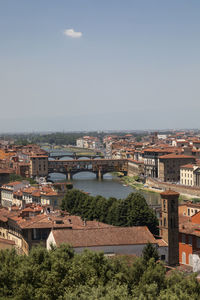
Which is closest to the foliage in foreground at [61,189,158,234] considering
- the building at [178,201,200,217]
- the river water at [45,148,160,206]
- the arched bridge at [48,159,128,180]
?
the building at [178,201,200,217]

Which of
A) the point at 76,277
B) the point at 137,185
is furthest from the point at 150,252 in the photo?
the point at 137,185

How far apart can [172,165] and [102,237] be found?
37606 millimetres

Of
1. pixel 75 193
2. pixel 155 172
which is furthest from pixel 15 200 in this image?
pixel 155 172

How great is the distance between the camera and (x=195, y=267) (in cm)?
1697

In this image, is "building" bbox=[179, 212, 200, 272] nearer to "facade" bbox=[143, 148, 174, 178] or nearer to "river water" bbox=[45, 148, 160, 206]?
"river water" bbox=[45, 148, 160, 206]

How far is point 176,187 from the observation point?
46.3 m

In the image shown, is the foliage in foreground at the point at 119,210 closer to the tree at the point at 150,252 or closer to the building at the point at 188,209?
the building at the point at 188,209

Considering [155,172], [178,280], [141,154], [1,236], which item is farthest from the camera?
[141,154]

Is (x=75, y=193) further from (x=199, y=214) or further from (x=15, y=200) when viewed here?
(x=199, y=214)

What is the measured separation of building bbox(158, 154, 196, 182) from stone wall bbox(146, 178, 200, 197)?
6.44 ft

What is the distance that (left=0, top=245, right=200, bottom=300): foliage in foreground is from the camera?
1314 cm

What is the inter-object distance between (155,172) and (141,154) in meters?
8.80

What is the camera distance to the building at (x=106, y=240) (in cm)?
1752

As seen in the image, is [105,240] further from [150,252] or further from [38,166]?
[38,166]
